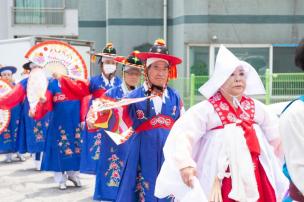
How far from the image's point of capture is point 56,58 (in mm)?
8961

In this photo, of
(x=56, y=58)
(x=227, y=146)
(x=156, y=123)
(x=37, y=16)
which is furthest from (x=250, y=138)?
(x=37, y=16)

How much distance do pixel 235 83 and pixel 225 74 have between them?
10 centimetres

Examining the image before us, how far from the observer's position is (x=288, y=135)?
3340mm

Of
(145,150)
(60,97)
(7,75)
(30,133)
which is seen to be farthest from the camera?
(7,75)

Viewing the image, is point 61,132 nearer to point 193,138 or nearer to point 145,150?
point 145,150

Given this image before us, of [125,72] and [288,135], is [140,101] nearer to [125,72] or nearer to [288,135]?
[125,72]

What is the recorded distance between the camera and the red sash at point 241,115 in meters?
4.14

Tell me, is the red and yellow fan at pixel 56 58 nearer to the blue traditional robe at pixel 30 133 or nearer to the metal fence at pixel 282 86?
the blue traditional robe at pixel 30 133

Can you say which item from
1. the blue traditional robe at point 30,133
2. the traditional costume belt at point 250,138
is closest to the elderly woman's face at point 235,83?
the traditional costume belt at point 250,138

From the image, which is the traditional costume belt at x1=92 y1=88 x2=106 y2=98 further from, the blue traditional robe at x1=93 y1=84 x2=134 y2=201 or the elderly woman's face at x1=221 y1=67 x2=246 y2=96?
the elderly woman's face at x1=221 y1=67 x2=246 y2=96

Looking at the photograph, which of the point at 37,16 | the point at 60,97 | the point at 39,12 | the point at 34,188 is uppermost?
the point at 39,12

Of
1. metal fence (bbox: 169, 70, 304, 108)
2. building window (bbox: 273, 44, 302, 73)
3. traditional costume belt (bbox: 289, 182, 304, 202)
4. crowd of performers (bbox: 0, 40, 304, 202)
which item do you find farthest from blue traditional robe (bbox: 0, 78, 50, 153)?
building window (bbox: 273, 44, 302, 73)

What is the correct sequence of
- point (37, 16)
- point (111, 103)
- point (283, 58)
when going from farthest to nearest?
1. point (37, 16)
2. point (283, 58)
3. point (111, 103)

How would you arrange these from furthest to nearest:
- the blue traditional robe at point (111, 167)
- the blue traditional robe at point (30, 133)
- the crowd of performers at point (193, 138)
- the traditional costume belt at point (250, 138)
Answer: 1. the blue traditional robe at point (30, 133)
2. the blue traditional robe at point (111, 167)
3. the traditional costume belt at point (250, 138)
4. the crowd of performers at point (193, 138)
